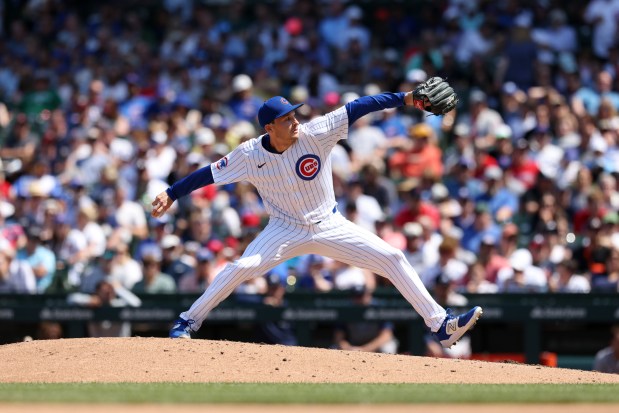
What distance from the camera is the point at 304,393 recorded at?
24.1 feet

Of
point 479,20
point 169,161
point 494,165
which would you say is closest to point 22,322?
point 169,161

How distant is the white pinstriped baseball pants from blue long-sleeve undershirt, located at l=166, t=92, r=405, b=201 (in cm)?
58

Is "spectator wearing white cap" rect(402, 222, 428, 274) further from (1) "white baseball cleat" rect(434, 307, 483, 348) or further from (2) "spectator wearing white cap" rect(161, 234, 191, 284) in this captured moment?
(1) "white baseball cleat" rect(434, 307, 483, 348)

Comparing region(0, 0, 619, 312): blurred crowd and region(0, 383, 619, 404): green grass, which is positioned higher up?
region(0, 0, 619, 312): blurred crowd

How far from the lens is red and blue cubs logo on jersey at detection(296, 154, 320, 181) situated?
8648 mm

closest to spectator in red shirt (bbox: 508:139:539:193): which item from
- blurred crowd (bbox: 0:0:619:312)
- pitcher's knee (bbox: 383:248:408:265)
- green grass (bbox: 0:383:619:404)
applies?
blurred crowd (bbox: 0:0:619:312)

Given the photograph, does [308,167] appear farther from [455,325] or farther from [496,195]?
[496,195]

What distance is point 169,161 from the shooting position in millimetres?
14859

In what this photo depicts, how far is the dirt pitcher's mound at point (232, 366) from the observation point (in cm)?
826

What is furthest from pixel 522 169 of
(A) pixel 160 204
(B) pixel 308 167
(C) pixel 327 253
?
(A) pixel 160 204

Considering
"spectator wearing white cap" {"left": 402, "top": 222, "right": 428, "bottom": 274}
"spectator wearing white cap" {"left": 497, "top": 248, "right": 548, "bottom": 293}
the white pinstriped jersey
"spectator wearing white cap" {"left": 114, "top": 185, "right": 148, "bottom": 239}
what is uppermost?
the white pinstriped jersey

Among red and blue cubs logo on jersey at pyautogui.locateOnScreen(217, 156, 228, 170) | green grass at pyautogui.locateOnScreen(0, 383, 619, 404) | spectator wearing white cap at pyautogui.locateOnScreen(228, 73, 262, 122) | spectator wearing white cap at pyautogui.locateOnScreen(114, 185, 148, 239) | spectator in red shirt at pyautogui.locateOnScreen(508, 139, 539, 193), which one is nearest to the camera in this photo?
green grass at pyautogui.locateOnScreen(0, 383, 619, 404)

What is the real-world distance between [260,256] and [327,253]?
485mm

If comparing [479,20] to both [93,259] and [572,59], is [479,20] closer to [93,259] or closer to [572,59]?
[572,59]
